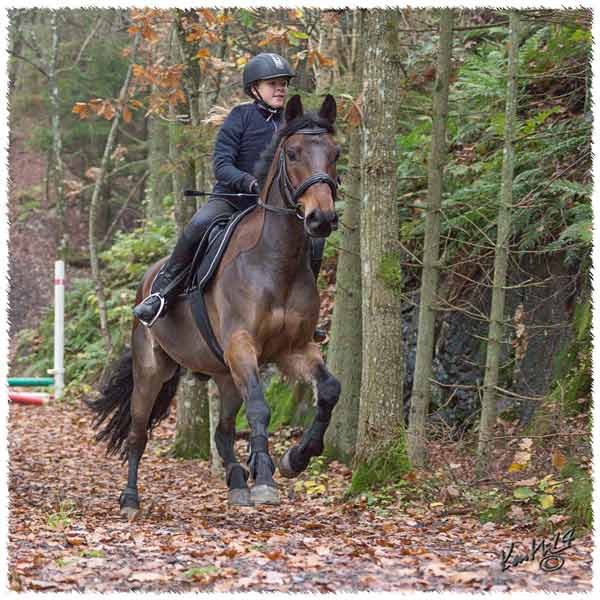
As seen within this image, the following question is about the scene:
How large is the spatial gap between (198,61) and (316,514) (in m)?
6.47

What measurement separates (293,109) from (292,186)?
65 centimetres

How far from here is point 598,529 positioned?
6.75 metres

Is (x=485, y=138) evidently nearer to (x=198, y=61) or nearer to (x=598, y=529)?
(x=198, y=61)

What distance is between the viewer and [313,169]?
7.27m

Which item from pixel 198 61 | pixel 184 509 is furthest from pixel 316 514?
pixel 198 61

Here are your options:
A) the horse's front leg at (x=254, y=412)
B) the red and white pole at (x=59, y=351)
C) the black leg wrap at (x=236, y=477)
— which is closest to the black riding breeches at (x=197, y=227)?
the horse's front leg at (x=254, y=412)

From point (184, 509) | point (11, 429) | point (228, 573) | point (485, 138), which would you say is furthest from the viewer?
point (11, 429)

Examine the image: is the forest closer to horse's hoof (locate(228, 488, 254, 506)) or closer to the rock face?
the rock face

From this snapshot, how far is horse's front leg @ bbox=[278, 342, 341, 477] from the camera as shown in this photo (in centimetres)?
777

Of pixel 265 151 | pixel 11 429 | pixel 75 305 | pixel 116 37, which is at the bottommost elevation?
pixel 11 429

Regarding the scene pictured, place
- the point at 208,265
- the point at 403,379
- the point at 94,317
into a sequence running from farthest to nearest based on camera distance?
1. the point at 94,317
2. the point at 403,379
3. the point at 208,265

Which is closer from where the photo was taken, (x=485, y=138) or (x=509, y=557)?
(x=509, y=557)

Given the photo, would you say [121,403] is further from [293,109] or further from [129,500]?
[293,109]

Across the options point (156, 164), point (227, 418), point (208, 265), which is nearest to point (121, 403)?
point (227, 418)
